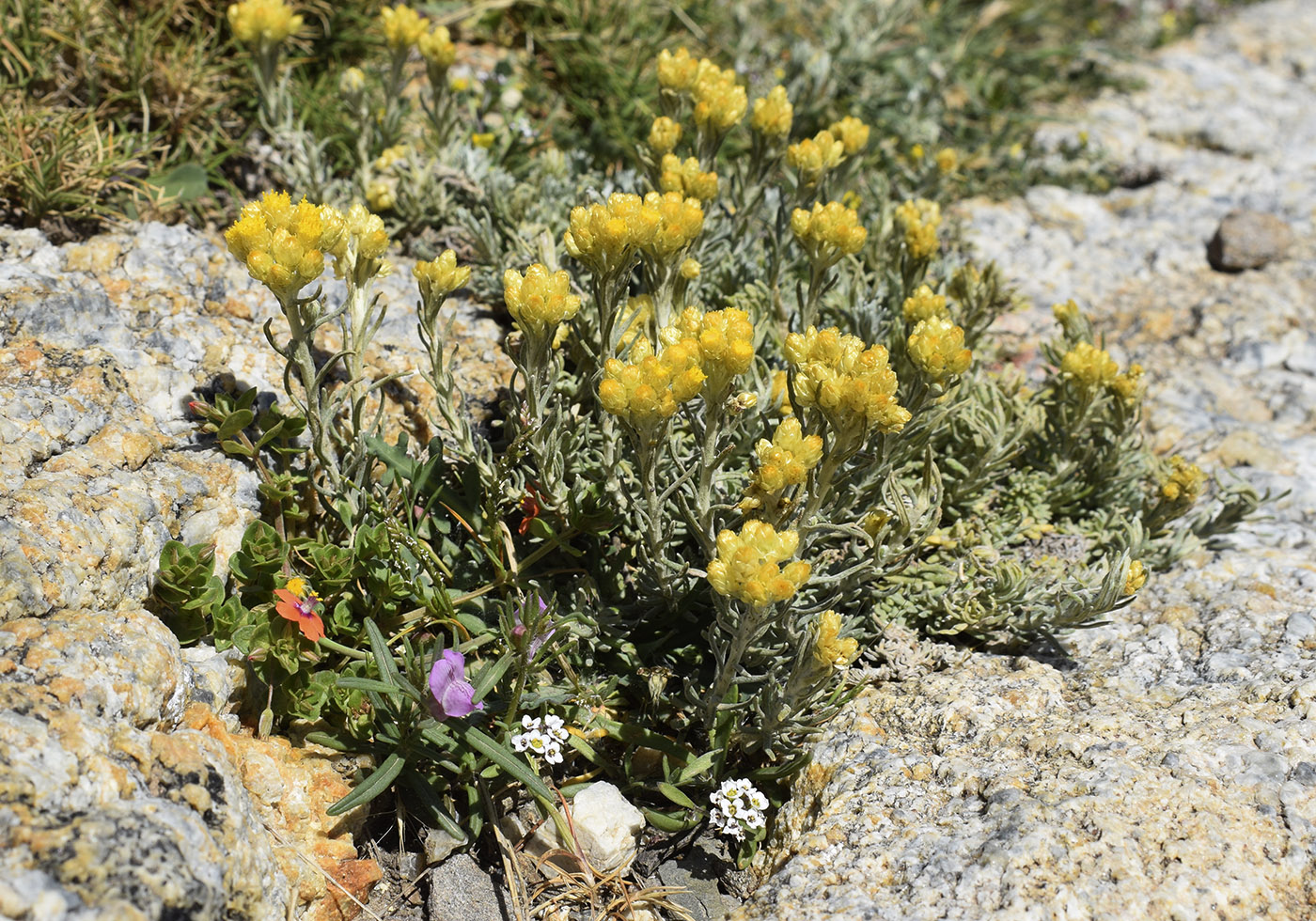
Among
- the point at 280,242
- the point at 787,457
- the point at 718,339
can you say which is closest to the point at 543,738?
the point at 787,457

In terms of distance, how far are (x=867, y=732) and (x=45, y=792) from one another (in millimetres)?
2018

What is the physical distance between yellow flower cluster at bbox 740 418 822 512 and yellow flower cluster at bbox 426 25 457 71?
2.34 meters

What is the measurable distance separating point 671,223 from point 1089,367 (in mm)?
1585

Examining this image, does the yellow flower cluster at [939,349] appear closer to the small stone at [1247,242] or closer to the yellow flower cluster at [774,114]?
the yellow flower cluster at [774,114]

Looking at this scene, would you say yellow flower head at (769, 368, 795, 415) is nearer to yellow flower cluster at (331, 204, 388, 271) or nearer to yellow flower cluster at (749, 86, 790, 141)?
yellow flower cluster at (749, 86, 790, 141)

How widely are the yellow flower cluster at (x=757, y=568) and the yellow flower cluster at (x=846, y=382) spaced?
1.22ft

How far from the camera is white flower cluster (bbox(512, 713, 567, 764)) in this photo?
262 cm

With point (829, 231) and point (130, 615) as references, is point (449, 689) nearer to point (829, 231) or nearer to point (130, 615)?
point (130, 615)

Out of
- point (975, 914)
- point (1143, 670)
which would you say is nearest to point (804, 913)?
point (975, 914)

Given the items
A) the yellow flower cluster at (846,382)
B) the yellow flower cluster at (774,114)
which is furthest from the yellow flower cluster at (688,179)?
the yellow flower cluster at (846,382)

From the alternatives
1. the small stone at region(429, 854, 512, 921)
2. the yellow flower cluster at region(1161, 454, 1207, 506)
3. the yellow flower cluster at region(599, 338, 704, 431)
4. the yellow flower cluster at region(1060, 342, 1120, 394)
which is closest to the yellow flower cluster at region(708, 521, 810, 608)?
the yellow flower cluster at region(599, 338, 704, 431)

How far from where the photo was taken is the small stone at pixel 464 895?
255 cm

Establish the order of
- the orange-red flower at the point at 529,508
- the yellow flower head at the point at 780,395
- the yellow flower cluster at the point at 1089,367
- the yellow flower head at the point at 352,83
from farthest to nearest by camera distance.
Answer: the yellow flower head at the point at 352,83 < the yellow flower cluster at the point at 1089,367 < the yellow flower head at the point at 780,395 < the orange-red flower at the point at 529,508

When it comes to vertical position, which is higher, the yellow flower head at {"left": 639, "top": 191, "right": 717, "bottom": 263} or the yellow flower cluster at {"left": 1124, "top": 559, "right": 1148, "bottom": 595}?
the yellow flower head at {"left": 639, "top": 191, "right": 717, "bottom": 263}
